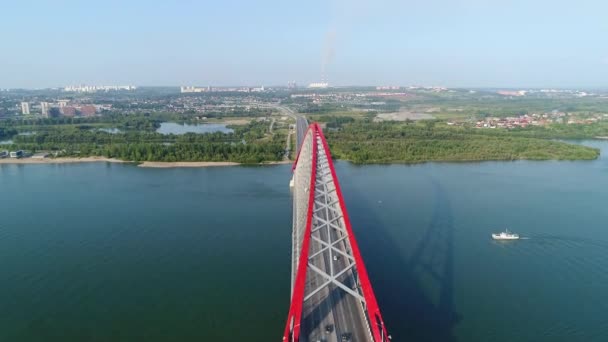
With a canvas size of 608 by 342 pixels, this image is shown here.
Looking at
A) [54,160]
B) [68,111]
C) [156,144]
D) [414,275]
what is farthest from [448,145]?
[68,111]

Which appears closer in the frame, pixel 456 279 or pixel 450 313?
pixel 450 313

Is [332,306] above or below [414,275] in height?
above

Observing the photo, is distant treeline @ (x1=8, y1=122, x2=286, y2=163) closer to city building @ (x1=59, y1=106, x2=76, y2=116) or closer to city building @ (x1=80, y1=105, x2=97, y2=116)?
city building @ (x1=59, y1=106, x2=76, y2=116)

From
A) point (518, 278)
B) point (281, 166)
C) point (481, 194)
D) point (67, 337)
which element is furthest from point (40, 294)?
point (481, 194)

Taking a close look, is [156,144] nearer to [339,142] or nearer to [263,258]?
[339,142]

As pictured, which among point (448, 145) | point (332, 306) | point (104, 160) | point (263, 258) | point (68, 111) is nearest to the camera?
point (332, 306)

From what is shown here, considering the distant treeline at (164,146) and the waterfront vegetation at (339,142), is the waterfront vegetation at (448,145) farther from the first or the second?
the distant treeline at (164,146)

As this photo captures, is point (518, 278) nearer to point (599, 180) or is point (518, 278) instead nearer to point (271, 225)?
point (271, 225)
